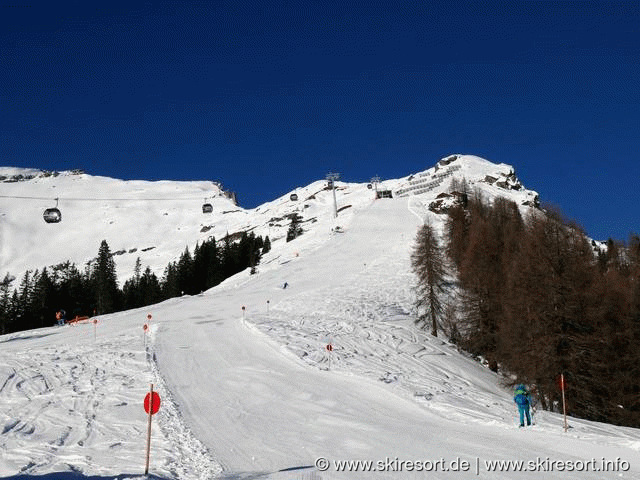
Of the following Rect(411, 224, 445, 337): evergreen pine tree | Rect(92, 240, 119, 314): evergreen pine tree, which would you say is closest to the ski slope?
Rect(411, 224, 445, 337): evergreen pine tree

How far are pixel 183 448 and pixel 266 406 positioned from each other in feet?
15.6

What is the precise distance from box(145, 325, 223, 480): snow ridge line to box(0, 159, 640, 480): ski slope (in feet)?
0.18

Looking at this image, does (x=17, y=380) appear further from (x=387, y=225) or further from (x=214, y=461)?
(x=387, y=225)

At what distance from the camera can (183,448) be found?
11617 mm

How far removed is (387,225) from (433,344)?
57.8 meters

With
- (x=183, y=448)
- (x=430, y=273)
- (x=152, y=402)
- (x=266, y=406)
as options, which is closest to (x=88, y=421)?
(x=183, y=448)

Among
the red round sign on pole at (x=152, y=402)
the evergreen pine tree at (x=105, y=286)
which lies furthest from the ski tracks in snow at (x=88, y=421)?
the evergreen pine tree at (x=105, y=286)

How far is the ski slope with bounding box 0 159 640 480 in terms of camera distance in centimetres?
1042

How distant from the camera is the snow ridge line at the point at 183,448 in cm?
1002

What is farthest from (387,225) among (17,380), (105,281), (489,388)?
(17,380)

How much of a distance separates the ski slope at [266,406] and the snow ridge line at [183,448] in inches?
2.2

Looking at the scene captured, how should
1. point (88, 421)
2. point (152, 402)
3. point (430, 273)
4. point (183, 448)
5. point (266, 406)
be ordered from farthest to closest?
1. point (430, 273)
2. point (266, 406)
3. point (88, 421)
4. point (183, 448)
5. point (152, 402)

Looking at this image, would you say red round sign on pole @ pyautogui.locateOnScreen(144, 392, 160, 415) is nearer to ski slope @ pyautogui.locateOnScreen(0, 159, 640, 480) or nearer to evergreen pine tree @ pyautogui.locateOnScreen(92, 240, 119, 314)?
ski slope @ pyautogui.locateOnScreen(0, 159, 640, 480)

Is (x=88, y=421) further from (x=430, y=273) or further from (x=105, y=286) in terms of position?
(x=105, y=286)
